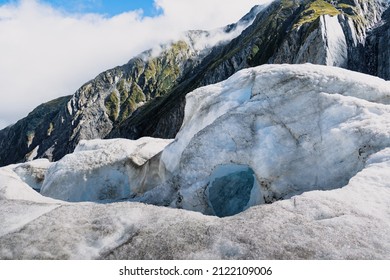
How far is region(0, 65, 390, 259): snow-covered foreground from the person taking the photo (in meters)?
12.7

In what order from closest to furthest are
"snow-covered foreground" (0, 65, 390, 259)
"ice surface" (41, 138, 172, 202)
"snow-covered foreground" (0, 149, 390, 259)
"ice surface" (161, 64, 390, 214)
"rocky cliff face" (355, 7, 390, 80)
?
"snow-covered foreground" (0, 149, 390, 259) → "snow-covered foreground" (0, 65, 390, 259) → "ice surface" (161, 64, 390, 214) → "ice surface" (41, 138, 172, 202) → "rocky cliff face" (355, 7, 390, 80)

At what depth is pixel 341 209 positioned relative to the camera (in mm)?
13727

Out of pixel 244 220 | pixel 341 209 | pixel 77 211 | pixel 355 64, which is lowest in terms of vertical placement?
pixel 355 64

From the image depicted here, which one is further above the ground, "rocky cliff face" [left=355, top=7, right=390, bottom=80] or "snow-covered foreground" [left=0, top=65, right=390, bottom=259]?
"snow-covered foreground" [left=0, top=65, right=390, bottom=259]

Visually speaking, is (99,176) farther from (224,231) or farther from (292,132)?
(224,231)

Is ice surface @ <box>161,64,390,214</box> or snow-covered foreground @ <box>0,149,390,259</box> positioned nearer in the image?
snow-covered foreground @ <box>0,149,390,259</box>

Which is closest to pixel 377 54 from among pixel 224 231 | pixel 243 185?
pixel 243 185

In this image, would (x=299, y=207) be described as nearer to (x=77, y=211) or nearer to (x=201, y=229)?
(x=201, y=229)

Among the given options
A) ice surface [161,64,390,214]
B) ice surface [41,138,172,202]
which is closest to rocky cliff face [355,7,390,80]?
ice surface [41,138,172,202]

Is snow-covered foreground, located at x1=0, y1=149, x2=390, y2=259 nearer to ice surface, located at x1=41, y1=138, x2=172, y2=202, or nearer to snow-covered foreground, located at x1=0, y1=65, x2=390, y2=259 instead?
snow-covered foreground, located at x1=0, y1=65, x2=390, y2=259

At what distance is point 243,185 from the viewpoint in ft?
94.8
